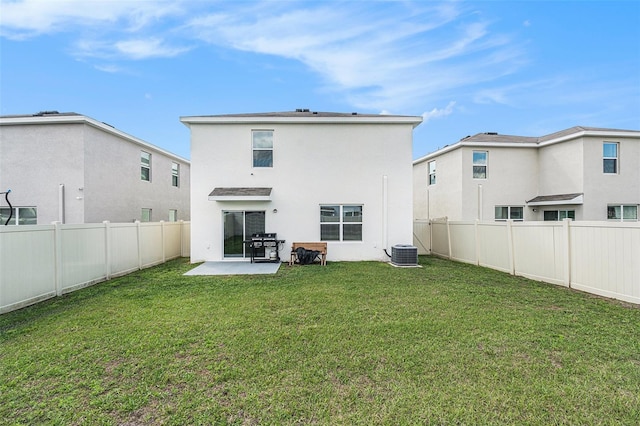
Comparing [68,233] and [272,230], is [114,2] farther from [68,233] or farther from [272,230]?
[272,230]

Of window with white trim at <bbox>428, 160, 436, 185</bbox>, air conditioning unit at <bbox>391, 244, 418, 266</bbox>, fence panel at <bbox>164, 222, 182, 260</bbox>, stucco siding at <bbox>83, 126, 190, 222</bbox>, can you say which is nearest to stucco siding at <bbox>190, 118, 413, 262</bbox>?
air conditioning unit at <bbox>391, 244, 418, 266</bbox>

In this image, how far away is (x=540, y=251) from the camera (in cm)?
799

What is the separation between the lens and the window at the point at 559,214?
14.1m

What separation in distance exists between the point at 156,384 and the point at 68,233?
6177 mm

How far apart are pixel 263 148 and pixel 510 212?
14129mm

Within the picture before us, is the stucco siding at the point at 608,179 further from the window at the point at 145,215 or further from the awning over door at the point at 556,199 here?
the window at the point at 145,215

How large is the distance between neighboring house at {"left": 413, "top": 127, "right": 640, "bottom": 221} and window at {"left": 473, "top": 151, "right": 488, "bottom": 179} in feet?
0.10

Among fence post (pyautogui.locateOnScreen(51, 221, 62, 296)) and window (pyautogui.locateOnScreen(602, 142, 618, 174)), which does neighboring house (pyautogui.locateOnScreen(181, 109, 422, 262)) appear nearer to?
fence post (pyautogui.locateOnScreen(51, 221, 62, 296))

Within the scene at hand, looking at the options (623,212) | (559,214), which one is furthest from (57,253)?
(623,212)

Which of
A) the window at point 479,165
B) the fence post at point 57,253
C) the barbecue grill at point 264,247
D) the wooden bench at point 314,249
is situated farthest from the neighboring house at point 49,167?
the window at point 479,165

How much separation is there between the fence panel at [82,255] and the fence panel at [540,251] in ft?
42.0

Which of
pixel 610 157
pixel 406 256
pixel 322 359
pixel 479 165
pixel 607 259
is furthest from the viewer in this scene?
pixel 479 165

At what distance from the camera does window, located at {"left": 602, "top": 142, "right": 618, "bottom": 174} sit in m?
13.7

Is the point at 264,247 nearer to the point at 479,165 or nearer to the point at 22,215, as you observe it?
the point at 22,215
